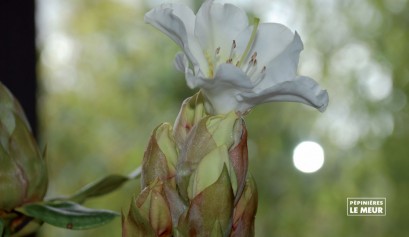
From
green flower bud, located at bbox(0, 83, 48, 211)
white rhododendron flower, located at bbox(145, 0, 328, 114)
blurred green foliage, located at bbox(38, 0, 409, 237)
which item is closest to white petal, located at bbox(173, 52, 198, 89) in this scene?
white rhododendron flower, located at bbox(145, 0, 328, 114)

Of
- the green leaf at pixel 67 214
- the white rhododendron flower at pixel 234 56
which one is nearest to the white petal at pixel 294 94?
the white rhododendron flower at pixel 234 56

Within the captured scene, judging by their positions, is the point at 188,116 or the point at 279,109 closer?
the point at 188,116

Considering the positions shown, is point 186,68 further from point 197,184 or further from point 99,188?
point 99,188

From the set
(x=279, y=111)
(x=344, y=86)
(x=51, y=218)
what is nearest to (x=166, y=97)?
(x=279, y=111)

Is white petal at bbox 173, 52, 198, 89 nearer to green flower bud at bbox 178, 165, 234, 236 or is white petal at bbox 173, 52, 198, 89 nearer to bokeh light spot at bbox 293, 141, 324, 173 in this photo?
green flower bud at bbox 178, 165, 234, 236

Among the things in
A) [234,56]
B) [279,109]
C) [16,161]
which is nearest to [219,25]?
[234,56]

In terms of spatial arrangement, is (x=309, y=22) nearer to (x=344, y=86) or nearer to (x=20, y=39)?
(x=344, y=86)

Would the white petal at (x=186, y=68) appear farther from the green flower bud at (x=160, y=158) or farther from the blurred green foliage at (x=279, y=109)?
the blurred green foliage at (x=279, y=109)
